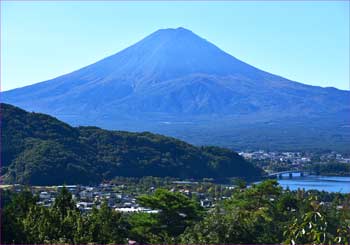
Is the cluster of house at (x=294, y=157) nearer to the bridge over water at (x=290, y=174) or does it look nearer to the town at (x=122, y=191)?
→ the bridge over water at (x=290, y=174)

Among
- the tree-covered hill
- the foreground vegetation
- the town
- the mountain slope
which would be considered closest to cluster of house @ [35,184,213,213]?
the town

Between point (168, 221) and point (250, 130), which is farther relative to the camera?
point (250, 130)

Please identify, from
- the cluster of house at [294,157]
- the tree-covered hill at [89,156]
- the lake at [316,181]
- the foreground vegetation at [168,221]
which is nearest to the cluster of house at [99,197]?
the tree-covered hill at [89,156]

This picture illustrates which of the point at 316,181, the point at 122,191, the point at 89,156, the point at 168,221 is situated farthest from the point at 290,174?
the point at 168,221

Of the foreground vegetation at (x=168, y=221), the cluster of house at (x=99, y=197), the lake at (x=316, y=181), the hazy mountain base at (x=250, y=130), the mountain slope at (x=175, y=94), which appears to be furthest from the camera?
the mountain slope at (x=175, y=94)

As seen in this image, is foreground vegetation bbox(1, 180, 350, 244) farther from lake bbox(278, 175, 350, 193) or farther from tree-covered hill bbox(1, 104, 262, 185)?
lake bbox(278, 175, 350, 193)

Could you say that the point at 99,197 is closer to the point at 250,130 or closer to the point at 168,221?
the point at 168,221
